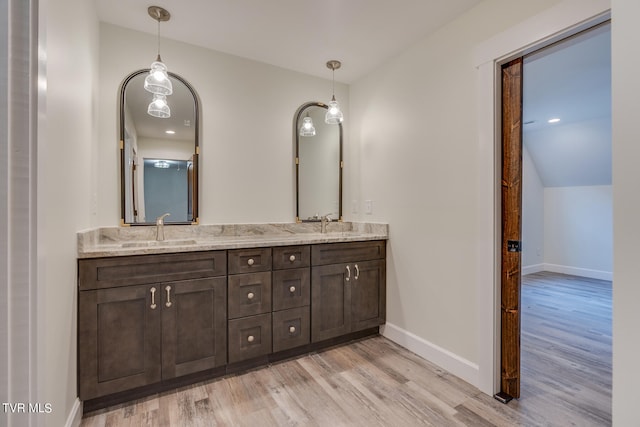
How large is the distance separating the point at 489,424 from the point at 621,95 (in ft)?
5.43

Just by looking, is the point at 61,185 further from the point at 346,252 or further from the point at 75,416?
the point at 346,252

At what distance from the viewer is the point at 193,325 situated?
1921mm

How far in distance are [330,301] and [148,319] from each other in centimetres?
130

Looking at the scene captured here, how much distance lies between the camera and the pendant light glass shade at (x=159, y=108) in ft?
7.19

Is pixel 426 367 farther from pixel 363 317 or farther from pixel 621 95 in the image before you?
pixel 621 95

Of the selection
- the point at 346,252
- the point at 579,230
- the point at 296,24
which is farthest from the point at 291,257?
the point at 579,230

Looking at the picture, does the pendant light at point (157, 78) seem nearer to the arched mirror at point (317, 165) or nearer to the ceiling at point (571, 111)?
the arched mirror at point (317, 165)

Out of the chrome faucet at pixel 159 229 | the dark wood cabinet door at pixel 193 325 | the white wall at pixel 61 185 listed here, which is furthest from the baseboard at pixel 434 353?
the white wall at pixel 61 185

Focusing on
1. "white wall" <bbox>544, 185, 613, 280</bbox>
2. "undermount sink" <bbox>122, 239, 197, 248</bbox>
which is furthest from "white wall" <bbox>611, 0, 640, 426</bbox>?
"white wall" <bbox>544, 185, 613, 280</bbox>

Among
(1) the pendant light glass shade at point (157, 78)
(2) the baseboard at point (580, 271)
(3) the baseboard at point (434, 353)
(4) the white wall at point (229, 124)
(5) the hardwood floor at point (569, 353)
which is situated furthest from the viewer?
(2) the baseboard at point (580, 271)

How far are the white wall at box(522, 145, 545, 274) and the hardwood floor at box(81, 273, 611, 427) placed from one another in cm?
300

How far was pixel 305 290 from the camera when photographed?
234cm

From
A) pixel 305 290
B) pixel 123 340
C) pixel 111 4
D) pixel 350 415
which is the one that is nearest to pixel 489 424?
pixel 350 415

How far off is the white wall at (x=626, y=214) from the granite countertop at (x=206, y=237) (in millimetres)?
1776
